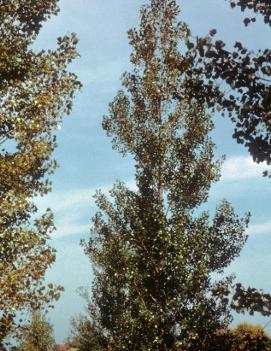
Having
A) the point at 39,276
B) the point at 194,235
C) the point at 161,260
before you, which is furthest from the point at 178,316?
the point at 39,276

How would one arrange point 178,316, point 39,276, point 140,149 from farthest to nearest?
point 140,149 → point 178,316 → point 39,276

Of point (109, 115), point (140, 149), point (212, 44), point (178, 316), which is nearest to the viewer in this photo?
point (212, 44)

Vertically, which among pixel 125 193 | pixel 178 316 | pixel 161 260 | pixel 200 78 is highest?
pixel 125 193

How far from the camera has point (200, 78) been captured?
7.15m

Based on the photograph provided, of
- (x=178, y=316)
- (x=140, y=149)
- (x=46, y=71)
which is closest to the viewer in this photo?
→ (x=46, y=71)

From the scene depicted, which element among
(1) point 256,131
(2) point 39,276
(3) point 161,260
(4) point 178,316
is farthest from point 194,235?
(1) point 256,131

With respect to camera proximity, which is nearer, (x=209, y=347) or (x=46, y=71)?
(x=46, y=71)

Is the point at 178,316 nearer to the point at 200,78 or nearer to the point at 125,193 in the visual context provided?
the point at 125,193

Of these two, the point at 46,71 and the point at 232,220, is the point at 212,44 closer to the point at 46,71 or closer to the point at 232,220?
the point at 46,71

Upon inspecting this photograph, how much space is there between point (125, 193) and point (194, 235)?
5.83 m

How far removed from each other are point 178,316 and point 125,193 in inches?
331

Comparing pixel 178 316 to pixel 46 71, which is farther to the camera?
pixel 178 316

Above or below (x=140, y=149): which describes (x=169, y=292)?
below

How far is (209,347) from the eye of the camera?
54.7ft
